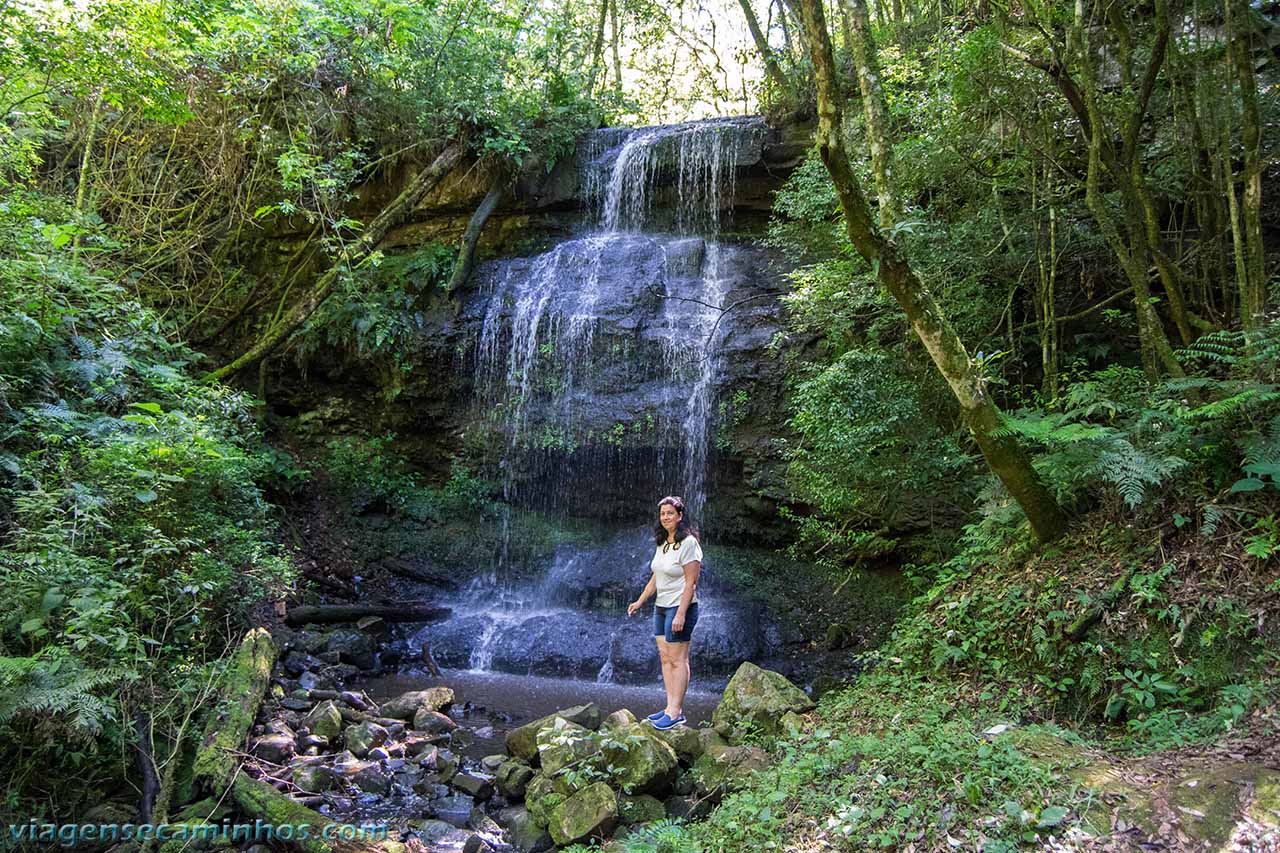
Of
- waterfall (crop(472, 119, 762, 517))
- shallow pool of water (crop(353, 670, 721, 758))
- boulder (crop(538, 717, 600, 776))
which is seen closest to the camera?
boulder (crop(538, 717, 600, 776))

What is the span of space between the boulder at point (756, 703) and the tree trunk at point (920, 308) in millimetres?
2071

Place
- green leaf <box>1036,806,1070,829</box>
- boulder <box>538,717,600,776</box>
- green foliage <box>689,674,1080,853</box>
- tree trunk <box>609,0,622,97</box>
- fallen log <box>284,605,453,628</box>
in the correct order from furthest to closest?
tree trunk <box>609,0,622,97</box> < fallen log <box>284,605,453,628</box> < boulder <box>538,717,600,776</box> < green foliage <box>689,674,1080,853</box> < green leaf <box>1036,806,1070,829</box>

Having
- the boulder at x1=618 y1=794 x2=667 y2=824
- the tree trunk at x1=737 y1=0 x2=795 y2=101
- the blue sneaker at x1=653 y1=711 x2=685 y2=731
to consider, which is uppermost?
the tree trunk at x1=737 y1=0 x2=795 y2=101

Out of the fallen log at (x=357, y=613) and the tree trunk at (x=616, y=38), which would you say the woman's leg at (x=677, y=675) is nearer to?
the fallen log at (x=357, y=613)

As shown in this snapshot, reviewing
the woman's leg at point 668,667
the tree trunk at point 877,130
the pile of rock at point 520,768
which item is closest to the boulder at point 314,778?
the pile of rock at point 520,768

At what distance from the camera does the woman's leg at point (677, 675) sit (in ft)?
16.7

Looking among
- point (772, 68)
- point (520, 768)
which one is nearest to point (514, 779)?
point (520, 768)

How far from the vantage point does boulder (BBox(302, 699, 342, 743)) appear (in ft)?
17.4

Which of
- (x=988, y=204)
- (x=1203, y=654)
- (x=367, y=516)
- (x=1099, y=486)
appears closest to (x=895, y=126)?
(x=988, y=204)

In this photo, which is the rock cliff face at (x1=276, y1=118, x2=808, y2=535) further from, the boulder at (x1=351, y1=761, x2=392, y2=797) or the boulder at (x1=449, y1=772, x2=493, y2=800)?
the boulder at (x1=351, y1=761, x2=392, y2=797)

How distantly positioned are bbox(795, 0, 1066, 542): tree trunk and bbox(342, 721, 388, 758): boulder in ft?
15.6

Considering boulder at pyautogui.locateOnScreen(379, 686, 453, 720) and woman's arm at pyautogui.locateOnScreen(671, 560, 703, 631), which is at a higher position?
woman's arm at pyautogui.locateOnScreen(671, 560, 703, 631)

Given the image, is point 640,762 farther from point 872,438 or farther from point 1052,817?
point 872,438

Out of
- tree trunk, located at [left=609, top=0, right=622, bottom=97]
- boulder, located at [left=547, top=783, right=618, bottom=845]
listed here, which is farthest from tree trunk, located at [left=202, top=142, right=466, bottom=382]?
tree trunk, located at [left=609, top=0, right=622, bottom=97]
